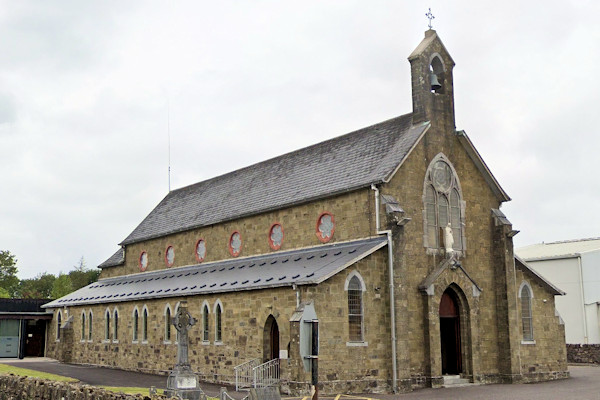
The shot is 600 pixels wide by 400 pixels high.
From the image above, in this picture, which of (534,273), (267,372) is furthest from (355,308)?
(534,273)

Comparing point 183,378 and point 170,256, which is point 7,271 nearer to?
point 170,256

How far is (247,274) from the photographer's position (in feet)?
105

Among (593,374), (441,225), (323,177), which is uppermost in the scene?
(323,177)

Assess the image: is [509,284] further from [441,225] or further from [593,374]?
[593,374]

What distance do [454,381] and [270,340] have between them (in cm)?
806

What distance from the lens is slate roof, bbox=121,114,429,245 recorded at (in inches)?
1212

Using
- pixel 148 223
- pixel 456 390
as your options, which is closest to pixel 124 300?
pixel 148 223

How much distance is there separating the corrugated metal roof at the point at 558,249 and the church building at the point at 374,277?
17.9m

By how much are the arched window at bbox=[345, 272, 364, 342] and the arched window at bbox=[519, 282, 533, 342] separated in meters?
10.1

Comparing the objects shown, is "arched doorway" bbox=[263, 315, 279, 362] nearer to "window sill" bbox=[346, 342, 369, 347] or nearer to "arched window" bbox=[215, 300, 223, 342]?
"window sill" bbox=[346, 342, 369, 347]

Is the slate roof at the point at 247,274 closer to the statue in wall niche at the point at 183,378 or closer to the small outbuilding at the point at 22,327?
the statue in wall niche at the point at 183,378

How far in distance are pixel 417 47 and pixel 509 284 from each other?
11.8m

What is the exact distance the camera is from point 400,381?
27000mm

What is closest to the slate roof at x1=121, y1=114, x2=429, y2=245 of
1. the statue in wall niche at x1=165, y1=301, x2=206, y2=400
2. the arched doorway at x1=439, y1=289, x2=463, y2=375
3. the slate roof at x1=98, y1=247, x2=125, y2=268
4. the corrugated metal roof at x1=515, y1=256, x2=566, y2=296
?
the slate roof at x1=98, y1=247, x2=125, y2=268
